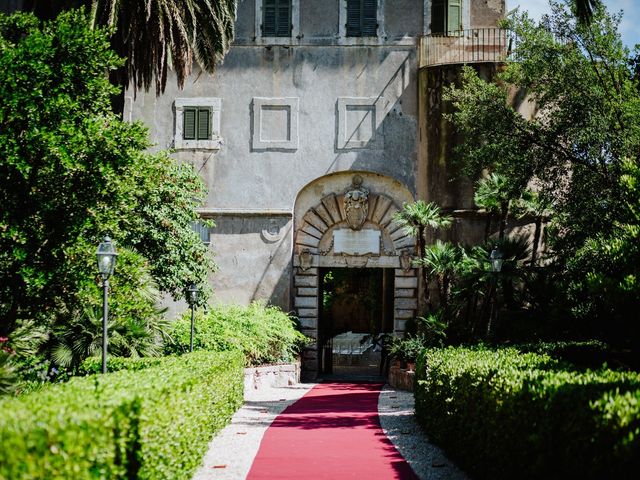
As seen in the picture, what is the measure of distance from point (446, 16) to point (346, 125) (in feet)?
14.4

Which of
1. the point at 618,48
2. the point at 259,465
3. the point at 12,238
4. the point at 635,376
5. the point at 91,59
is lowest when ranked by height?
the point at 259,465

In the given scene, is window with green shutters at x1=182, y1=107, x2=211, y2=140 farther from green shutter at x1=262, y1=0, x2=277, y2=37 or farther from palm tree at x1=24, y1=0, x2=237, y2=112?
palm tree at x1=24, y1=0, x2=237, y2=112

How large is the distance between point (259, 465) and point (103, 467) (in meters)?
4.20

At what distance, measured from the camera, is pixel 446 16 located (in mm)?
25750

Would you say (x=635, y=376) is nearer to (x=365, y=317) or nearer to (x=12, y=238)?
(x=12, y=238)

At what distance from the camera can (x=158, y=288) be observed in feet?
71.5

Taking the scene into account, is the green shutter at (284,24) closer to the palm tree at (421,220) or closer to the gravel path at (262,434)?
the palm tree at (421,220)

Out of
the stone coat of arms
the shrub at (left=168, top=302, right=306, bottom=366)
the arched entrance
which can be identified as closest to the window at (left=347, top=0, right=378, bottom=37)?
the arched entrance

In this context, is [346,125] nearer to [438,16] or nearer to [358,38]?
[358,38]

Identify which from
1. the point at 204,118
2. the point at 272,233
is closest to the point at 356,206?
the point at 272,233

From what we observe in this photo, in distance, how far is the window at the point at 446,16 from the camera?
25.7 m

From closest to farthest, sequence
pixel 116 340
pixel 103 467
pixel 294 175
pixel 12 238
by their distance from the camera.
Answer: pixel 103 467
pixel 12 238
pixel 116 340
pixel 294 175

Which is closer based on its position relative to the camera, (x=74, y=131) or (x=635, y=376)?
(x=635, y=376)

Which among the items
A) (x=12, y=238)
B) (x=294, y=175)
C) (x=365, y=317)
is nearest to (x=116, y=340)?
(x=12, y=238)
